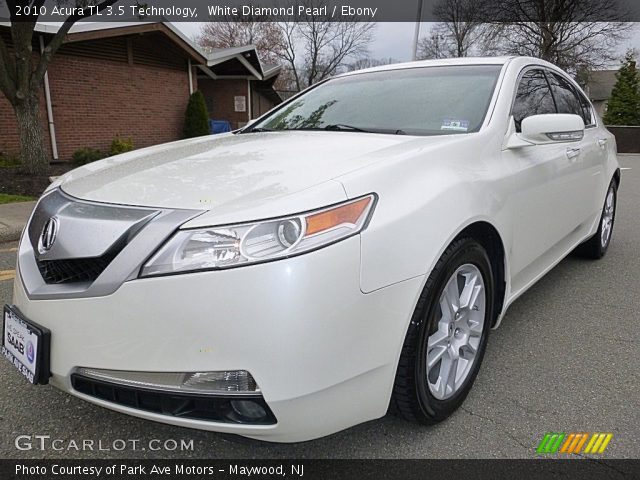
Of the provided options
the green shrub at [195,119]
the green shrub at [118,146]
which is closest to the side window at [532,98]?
the green shrub at [118,146]

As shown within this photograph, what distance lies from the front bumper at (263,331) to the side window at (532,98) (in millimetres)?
1709

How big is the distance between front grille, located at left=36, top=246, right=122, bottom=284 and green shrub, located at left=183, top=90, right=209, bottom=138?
1262cm

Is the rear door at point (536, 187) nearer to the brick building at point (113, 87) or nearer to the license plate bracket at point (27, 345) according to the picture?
the license plate bracket at point (27, 345)

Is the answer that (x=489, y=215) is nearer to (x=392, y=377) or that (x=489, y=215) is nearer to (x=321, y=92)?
(x=392, y=377)

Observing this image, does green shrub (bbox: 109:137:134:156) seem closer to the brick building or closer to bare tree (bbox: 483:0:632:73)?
the brick building

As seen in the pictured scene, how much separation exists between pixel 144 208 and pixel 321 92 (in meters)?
2.00

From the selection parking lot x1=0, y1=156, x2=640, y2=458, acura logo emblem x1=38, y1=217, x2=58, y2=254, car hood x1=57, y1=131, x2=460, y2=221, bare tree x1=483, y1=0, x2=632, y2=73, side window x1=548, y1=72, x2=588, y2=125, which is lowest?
parking lot x1=0, y1=156, x2=640, y2=458

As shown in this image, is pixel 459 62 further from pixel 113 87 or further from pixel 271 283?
pixel 113 87

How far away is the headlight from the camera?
1467 millimetres

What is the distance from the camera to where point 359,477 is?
1.80 meters

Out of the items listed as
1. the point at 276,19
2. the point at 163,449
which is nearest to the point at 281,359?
the point at 163,449

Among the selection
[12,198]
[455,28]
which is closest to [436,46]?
[455,28]

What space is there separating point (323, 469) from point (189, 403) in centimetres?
61

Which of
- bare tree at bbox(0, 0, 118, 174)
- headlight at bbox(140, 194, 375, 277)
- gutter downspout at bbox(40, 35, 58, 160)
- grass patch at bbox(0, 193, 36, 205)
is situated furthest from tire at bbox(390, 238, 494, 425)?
gutter downspout at bbox(40, 35, 58, 160)
